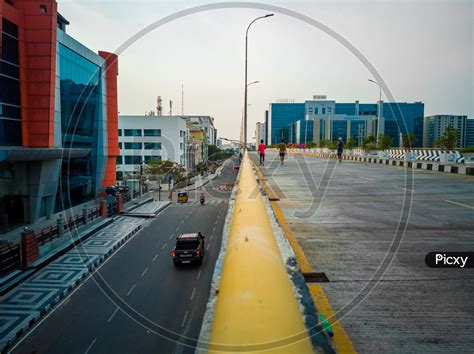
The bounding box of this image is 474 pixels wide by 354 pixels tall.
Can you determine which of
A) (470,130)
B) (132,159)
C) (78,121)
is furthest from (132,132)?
(470,130)

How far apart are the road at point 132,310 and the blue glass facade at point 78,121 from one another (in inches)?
385

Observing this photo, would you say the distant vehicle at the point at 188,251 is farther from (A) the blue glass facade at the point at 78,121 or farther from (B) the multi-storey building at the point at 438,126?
(B) the multi-storey building at the point at 438,126

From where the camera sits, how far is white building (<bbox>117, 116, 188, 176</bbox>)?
Result: 8169 cm

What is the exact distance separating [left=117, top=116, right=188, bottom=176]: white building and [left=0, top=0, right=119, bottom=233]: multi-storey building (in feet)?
157

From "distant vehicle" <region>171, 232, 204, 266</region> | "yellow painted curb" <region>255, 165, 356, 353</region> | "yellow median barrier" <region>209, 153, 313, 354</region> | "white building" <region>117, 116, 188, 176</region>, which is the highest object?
"white building" <region>117, 116, 188, 176</region>

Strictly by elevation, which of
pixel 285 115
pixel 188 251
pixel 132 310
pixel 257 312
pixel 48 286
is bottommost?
pixel 132 310

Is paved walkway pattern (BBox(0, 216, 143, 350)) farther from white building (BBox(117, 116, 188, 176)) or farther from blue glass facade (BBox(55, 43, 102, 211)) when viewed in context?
white building (BBox(117, 116, 188, 176))

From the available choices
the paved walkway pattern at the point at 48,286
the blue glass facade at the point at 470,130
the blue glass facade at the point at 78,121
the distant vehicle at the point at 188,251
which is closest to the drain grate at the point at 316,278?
the paved walkway pattern at the point at 48,286

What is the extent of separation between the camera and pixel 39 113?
85.8 ft

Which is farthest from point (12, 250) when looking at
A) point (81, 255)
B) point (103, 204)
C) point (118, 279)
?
point (103, 204)

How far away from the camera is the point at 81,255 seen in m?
23.3

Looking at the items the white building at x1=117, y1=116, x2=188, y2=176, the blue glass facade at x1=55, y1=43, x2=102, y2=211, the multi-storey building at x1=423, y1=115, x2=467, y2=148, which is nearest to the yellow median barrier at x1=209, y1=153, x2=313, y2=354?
the blue glass facade at x1=55, y1=43, x2=102, y2=211

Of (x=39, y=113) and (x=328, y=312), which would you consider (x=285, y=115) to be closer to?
(x=39, y=113)

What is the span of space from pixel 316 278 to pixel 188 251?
1968cm
